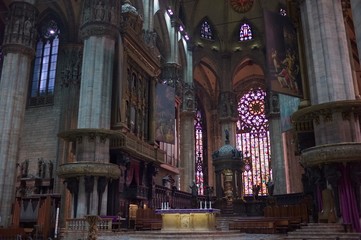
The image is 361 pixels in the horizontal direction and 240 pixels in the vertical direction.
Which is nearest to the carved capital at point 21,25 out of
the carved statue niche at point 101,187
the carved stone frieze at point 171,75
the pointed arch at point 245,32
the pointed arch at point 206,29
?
the carved statue niche at point 101,187

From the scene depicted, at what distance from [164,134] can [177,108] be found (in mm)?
8719

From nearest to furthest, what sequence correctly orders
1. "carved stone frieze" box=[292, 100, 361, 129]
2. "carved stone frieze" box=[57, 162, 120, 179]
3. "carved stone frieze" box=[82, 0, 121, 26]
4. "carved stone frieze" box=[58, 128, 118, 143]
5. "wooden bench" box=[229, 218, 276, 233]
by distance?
"carved stone frieze" box=[292, 100, 361, 129] < "wooden bench" box=[229, 218, 276, 233] < "carved stone frieze" box=[57, 162, 120, 179] < "carved stone frieze" box=[58, 128, 118, 143] < "carved stone frieze" box=[82, 0, 121, 26]

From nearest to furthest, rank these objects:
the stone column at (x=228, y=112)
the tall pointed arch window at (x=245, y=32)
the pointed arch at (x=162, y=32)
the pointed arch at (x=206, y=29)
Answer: the pointed arch at (x=162, y=32) < the stone column at (x=228, y=112) < the pointed arch at (x=206, y=29) < the tall pointed arch window at (x=245, y=32)

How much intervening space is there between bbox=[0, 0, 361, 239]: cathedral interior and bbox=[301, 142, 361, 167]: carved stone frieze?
4 centimetres

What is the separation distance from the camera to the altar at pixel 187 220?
13.8m

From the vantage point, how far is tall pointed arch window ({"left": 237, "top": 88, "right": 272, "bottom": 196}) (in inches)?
1702

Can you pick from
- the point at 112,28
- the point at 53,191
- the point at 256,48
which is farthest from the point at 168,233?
the point at 256,48

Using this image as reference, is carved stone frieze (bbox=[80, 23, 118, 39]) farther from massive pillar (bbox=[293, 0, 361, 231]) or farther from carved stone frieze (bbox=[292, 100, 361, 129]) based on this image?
carved stone frieze (bbox=[292, 100, 361, 129])

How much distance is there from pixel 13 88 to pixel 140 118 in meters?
7.66

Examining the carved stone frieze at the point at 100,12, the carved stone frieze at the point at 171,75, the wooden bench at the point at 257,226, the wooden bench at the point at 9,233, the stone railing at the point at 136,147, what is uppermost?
the carved stone frieze at the point at 171,75

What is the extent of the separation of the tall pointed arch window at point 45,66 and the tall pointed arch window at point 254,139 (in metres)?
24.4

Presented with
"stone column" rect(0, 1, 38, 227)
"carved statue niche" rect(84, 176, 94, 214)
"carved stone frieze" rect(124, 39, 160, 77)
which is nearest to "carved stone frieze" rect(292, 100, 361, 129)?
"carved statue niche" rect(84, 176, 94, 214)

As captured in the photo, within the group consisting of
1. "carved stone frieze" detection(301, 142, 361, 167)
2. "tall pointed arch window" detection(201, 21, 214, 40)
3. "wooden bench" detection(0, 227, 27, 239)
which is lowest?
"wooden bench" detection(0, 227, 27, 239)

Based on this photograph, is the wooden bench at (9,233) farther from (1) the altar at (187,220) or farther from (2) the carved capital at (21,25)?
(2) the carved capital at (21,25)
